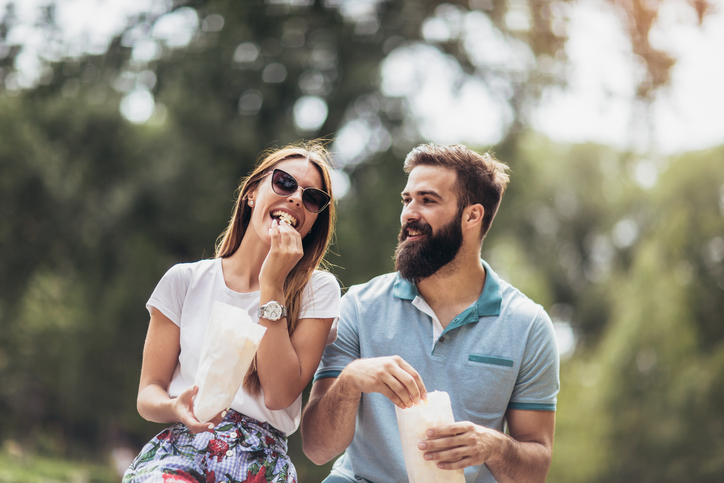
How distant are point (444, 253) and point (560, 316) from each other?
68.7 ft

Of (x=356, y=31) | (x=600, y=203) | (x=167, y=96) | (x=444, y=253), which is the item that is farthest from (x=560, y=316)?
(x=444, y=253)

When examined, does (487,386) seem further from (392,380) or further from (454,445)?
(392,380)

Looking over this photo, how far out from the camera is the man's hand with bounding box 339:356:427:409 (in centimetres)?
219

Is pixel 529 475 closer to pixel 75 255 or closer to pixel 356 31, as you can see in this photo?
pixel 356 31

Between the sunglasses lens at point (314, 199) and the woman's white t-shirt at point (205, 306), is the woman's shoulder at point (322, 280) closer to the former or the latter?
the woman's white t-shirt at point (205, 306)

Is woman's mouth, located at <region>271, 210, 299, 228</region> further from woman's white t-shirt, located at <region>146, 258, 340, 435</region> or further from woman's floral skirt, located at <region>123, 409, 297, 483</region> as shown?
woman's floral skirt, located at <region>123, 409, 297, 483</region>

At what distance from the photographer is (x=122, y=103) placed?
1108 centimetres

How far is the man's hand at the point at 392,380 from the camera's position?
219 cm

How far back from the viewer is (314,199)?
8.66 ft

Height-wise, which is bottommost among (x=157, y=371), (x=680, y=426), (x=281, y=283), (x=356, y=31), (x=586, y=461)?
(x=586, y=461)

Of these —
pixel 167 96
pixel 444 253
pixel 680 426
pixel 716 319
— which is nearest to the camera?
pixel 444 253

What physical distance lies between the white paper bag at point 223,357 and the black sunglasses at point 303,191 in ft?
2.01

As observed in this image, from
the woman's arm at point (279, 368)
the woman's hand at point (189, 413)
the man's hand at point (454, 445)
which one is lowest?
the man's hand at point (454, 445)

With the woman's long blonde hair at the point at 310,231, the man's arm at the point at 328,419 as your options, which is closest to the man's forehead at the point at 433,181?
the woman's long blonde hair at the point at 310,231
